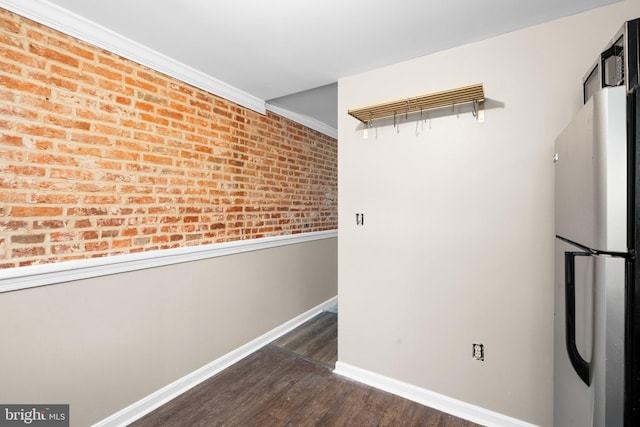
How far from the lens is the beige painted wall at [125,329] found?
1.50 m

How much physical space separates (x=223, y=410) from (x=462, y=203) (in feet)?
7.21

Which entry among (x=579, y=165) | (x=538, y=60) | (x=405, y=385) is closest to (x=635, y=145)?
(x=579, y=165)

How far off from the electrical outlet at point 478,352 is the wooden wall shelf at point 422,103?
1609 mm

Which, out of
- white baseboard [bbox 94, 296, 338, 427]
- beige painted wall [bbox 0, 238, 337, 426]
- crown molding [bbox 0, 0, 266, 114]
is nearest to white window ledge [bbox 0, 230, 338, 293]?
beige painted wall [bbox 0, 238, 337, 426]

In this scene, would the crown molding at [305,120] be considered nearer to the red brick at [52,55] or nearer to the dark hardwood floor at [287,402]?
the red brick at [52,55]

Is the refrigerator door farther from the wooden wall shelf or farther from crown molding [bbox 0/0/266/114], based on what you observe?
crown molding [bbox 0/0/266/114]

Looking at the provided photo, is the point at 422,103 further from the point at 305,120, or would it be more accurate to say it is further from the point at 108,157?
the point at 108,157

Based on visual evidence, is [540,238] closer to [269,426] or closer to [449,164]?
[449,164]

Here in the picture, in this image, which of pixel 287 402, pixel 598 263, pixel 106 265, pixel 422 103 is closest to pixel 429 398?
pixel 287 402

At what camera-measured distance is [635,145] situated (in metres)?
0.84

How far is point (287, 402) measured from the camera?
2.10m

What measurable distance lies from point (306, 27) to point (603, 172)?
5.37 feet

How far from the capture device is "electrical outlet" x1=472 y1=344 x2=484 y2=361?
190 centimetres

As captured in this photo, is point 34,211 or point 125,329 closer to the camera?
point 34,211
